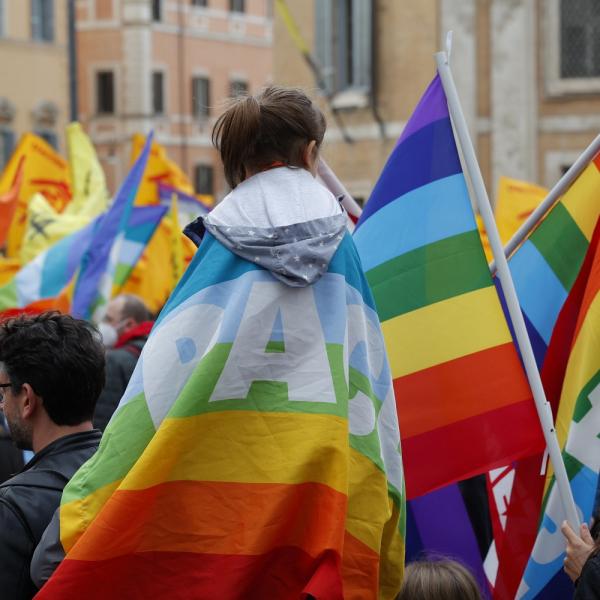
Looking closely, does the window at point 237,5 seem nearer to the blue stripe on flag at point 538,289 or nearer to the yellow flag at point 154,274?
the yellow flag at point 154,274

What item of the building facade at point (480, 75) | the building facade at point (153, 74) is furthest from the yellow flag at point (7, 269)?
the building facade at point (153, 74)

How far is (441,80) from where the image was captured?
150 inches

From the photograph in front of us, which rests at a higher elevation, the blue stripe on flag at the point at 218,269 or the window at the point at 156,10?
the window at the point at 156,10

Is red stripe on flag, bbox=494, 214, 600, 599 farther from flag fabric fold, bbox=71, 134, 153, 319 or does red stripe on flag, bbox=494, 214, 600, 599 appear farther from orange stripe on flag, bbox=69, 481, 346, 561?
flag fabric fold, bbox=71, 134, 153, 319

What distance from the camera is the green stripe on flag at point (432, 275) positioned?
144 inches

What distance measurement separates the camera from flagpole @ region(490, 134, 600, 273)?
13.0 feet

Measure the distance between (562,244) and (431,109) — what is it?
0.57 meters

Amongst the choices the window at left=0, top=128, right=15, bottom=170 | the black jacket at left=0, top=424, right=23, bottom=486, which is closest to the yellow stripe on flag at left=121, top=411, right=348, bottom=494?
the black jacket at left=0, top=424, right=23, bottom=486

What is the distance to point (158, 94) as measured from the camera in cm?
4344

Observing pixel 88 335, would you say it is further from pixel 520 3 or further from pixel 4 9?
pixel 4 9

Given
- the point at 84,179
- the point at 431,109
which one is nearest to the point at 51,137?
the point at 84,179

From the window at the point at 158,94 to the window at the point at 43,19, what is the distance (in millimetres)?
6823

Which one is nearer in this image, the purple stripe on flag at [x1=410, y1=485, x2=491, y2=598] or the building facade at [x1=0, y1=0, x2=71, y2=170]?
the purple stripe on flag at [x1=410, y1=485, x2=491, y2=598]

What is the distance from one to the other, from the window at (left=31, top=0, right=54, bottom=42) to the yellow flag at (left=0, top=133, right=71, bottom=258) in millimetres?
23859
